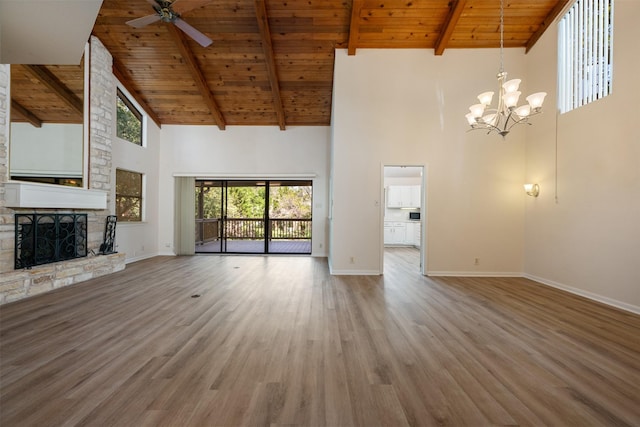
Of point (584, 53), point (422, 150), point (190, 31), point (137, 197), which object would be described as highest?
point (584, 53)

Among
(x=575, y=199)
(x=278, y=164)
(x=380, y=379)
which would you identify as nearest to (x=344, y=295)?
(x=380, y=379)

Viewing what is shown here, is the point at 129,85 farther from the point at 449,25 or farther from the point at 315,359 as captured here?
the point at 315,359

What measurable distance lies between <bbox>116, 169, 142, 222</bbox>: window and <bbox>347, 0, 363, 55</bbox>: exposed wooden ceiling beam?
537 cm

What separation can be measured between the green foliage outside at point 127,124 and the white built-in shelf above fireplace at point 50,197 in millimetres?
1756

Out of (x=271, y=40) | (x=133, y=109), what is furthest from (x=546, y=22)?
(x=133, y=109)

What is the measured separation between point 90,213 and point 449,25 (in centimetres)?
690

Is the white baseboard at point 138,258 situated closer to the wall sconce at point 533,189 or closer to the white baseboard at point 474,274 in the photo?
the white baseboard at point 474,274

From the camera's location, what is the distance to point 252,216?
8617mm

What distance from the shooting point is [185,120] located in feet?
22.3

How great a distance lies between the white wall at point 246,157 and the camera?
22.7 ft

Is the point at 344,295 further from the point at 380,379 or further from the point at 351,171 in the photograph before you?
the point at 351,171

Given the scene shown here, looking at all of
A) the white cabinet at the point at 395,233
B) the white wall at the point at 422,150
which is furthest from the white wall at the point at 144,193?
the white cabinet at the point at 395,233

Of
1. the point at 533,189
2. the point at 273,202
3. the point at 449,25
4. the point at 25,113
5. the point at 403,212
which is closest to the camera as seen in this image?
the point at 25,113

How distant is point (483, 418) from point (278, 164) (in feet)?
20.6
